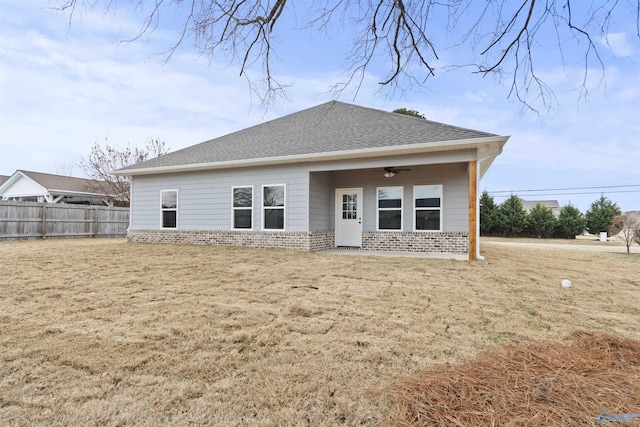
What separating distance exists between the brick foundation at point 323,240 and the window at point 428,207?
0.89ft

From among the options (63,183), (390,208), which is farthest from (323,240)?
(63,183)

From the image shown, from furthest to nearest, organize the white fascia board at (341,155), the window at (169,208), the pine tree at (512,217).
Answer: the pine tree at (512,217) < the window at (169,208) < the white fascia board at (341,155)

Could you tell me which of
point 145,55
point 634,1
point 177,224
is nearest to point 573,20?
point 634,1

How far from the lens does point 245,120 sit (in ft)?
13.8

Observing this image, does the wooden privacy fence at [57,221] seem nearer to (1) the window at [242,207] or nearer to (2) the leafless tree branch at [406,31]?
(1) the window at [242,207]

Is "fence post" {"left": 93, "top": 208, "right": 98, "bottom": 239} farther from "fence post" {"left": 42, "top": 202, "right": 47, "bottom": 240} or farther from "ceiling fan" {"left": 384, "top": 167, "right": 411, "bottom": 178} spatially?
"ceiling fan" {"left": 384, "top": 167, "right": 411, "bottom": 178}

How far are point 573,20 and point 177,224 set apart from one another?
1178cm

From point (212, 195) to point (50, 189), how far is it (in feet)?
51.0

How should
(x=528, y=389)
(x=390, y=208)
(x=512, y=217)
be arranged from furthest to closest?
(x=512, y=217)
(x=390, y=208)
(x=528, y=389)

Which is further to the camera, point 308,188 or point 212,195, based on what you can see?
point 212,195

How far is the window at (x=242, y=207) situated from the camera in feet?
35.4

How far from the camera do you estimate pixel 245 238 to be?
424 inches

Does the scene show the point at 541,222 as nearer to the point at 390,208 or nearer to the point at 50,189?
the point at 390,208

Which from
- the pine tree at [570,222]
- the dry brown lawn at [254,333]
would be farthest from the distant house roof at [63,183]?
the pine tree at [570,222]
